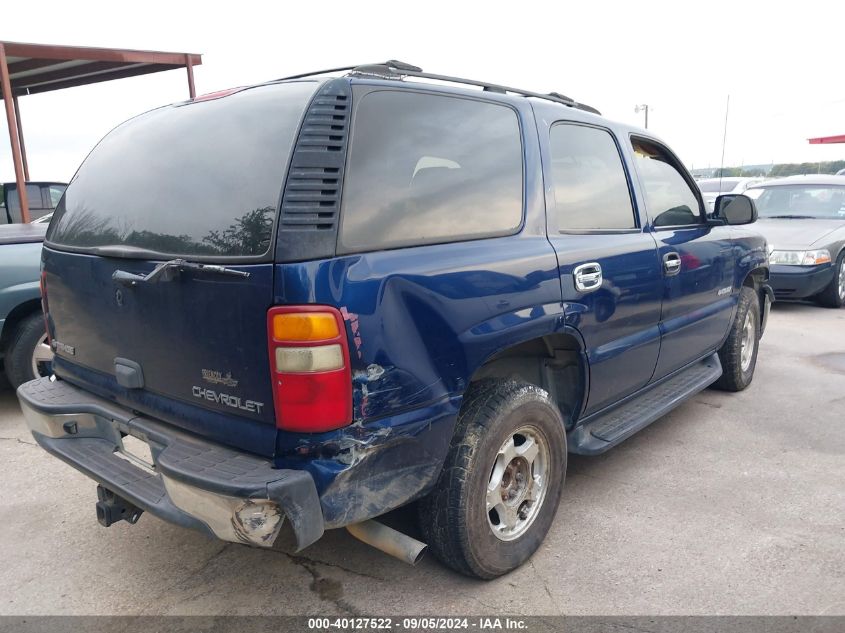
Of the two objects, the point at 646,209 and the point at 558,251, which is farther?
the point at 646,209

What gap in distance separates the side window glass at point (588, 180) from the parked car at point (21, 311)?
3615mm

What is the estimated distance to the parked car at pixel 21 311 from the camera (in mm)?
4375

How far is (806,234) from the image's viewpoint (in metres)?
8.10

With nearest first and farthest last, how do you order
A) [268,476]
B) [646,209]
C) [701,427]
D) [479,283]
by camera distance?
[268,476] → [479,283] → [646,209] → [701,427]

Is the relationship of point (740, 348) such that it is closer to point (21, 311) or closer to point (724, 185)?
point (21, 311)

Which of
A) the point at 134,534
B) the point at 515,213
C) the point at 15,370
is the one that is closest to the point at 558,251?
the point at 515,213

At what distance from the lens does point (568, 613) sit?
→ 2.43m

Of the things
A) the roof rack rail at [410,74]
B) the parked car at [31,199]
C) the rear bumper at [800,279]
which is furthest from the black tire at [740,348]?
the parked car at [31,199]

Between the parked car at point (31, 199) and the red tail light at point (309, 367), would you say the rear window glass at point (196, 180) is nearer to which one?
the red tail light at point (309, 367)

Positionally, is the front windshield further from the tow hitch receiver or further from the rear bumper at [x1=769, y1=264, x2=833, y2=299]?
the tow hitch receiver

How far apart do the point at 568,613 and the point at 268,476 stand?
1.30 m

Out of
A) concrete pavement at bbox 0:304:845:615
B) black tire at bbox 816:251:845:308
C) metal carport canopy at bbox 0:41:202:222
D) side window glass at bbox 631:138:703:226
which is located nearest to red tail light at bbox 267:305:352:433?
concrete pavement at bbox 0:304:845:615

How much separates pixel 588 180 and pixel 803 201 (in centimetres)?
735

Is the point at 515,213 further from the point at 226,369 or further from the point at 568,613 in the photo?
the point at 568,613
